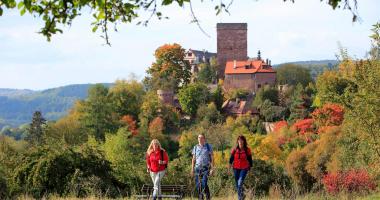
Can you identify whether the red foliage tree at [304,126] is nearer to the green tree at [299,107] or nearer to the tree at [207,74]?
the green tree at [299,107]

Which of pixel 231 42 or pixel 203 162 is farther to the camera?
pixel 231 42

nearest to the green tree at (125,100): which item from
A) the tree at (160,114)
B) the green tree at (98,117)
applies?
the tree at (160,114)

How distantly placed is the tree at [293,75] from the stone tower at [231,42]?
1342 centimetres

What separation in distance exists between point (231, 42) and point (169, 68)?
18620 millimetres

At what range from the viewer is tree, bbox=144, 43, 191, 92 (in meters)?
82.7

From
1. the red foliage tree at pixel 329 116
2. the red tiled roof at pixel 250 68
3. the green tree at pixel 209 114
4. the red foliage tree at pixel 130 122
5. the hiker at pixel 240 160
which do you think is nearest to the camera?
the hiker at pixel 240 160

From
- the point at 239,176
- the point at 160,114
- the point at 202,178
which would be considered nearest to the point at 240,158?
the point at 239,176

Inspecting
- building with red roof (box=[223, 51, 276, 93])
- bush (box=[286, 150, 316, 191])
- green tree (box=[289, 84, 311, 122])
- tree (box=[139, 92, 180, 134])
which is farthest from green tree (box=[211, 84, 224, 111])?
bush (box=[286, 150, 316, 191])

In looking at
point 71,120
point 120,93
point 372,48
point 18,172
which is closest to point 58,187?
point 18,172

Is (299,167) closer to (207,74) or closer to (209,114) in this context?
(209,114)

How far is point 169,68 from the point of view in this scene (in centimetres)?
8300

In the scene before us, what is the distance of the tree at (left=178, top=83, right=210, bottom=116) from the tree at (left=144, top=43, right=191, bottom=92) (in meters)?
10.2

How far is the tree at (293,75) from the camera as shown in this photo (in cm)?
8225

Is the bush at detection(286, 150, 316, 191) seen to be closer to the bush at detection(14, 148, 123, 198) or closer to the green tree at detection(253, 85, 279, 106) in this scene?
the bush at detection(14, 148, 123, 198)
